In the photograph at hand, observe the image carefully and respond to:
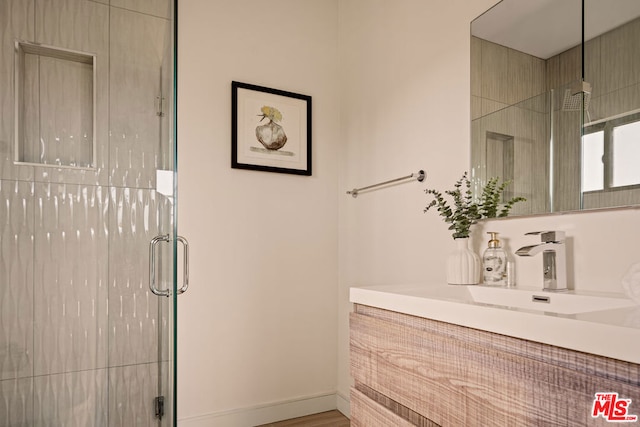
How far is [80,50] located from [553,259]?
5.63 feet

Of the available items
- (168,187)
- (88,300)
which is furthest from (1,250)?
(168,187)

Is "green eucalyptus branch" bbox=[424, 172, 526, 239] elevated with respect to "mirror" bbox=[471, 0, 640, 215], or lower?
lower

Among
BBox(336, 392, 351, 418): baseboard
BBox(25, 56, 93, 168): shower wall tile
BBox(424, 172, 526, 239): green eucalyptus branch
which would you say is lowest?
BBox(336, 392, 351, 418): baseboard

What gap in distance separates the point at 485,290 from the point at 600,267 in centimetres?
32

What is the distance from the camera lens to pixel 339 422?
2.33 metres

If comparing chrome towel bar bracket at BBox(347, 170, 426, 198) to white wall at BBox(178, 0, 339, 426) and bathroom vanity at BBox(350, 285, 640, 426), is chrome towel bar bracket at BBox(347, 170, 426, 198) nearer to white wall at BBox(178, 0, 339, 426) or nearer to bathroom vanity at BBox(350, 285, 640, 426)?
white wall at BBox(178, 0, 339, 426)

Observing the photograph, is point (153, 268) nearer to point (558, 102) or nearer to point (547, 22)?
point (558, 102)

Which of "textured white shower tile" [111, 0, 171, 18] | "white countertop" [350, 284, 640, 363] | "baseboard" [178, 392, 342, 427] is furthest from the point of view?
"baseboard" [178, 392, 342, 427]

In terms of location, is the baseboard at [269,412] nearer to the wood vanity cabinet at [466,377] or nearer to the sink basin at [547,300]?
the wood vanity cabinet at [466,377]

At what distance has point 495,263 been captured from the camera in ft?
4.62

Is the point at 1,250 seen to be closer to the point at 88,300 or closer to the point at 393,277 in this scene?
the point at 88,300

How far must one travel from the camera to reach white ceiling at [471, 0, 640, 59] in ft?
3.90

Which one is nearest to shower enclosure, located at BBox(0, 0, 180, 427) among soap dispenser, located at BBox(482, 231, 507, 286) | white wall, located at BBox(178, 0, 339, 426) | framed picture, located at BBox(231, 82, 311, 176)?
white wall, located at BBox(178, 0, 339, 426)

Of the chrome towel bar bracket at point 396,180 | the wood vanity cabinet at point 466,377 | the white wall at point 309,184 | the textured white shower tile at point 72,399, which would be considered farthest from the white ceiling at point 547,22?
the textured white shower tile at point 72,399
